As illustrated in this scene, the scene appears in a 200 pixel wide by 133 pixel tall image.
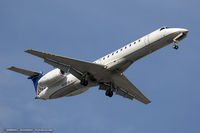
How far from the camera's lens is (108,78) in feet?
103

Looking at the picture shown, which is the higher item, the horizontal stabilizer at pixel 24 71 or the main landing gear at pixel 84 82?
the horizontal stabilizer at pixel 24 71

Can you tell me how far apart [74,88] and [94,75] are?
7.66 ft

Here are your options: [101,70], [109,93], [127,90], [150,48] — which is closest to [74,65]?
[101,70]

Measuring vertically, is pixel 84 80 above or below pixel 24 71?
below

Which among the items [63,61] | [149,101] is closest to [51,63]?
[63,61]

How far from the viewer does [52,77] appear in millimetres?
32500

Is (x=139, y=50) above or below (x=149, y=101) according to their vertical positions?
above

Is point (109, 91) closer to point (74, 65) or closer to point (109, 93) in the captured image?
point (109, 93)

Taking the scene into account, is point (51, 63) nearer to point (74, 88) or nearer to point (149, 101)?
point (74, 88)

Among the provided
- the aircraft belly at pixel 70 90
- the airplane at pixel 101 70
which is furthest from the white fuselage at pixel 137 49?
the aircraft belly at pixel 70 90

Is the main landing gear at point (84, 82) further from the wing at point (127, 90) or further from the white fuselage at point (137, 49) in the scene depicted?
the wing at point (127, 90)

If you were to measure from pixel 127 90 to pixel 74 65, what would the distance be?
6569 mm

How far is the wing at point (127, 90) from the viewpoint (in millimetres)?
32906

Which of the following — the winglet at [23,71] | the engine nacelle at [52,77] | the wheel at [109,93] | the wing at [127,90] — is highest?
the winglet at [23,71]
